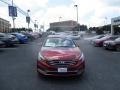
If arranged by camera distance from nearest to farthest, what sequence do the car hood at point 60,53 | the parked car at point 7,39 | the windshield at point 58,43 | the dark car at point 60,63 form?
the dark car at point 60,63 → the car hood at point 60,53 → the windshield at point 58,43 → the parked car at point 7,39

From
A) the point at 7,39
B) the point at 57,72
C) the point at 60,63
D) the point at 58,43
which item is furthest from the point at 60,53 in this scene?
the point at 7,39

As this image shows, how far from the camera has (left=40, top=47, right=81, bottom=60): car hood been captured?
8.34 metres

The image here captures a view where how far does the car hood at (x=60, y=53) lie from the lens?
834 cm

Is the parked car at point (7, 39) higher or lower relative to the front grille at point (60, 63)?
higher

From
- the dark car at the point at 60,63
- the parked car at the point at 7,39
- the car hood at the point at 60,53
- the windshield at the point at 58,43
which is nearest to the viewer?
the dark car at the point at 60,63

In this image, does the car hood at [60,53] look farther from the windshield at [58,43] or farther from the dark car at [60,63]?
the windshield at [58,43]

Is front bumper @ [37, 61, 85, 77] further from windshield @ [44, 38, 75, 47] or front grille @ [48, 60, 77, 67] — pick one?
windshield @ [44, 38, 75, 47]

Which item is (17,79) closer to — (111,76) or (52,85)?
(52,85)

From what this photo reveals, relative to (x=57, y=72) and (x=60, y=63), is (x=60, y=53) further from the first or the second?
(x=57, y=72)

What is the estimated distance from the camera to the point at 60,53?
28.8ft

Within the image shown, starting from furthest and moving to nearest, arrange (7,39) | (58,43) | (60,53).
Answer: (7,39) < (58,43) < (60,53)

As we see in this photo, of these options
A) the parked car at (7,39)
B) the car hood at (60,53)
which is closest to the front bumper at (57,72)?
the car hood at (60,53)

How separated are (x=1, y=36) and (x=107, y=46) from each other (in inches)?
366

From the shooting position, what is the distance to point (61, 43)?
10352 millimetres
